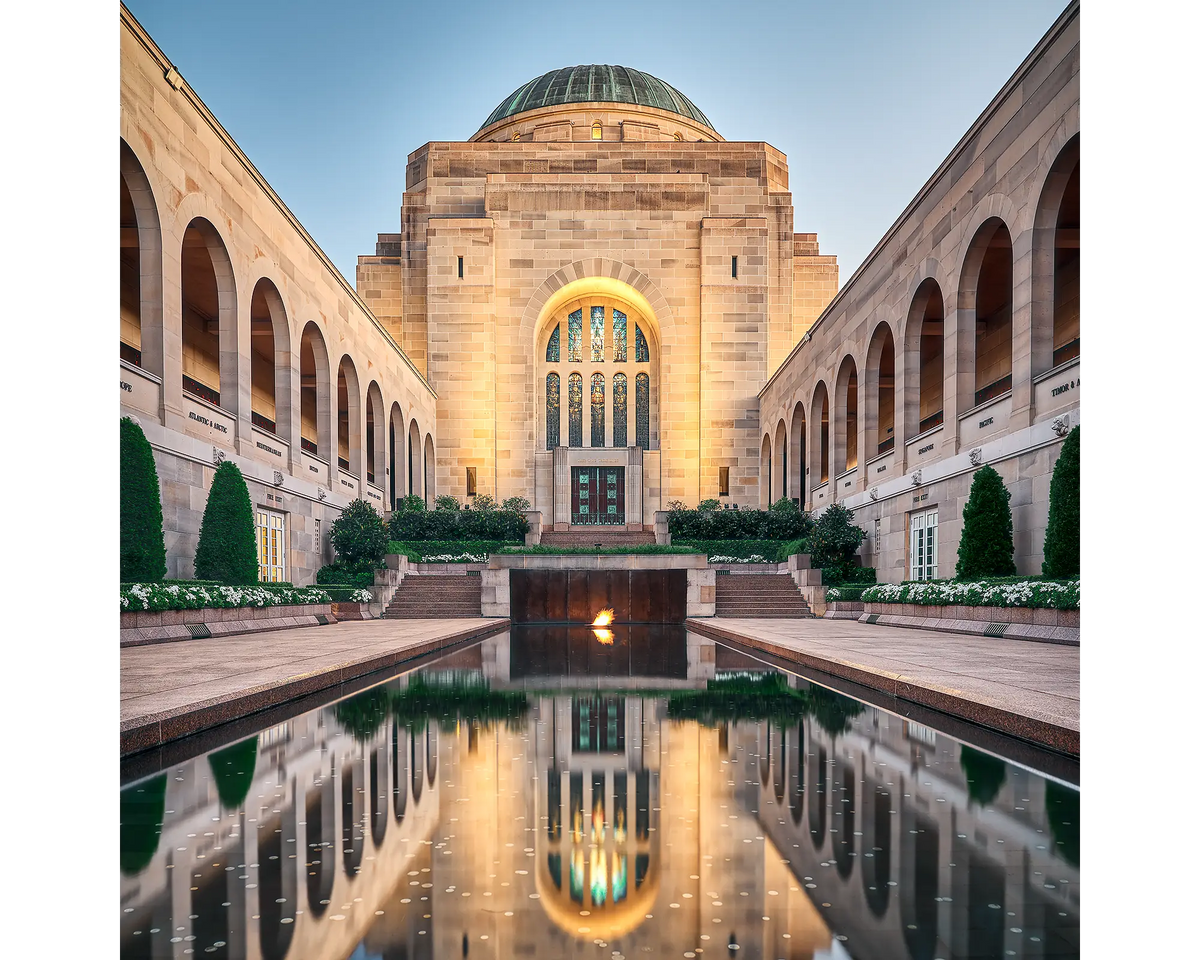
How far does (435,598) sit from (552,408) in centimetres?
1742

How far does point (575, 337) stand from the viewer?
37.4m

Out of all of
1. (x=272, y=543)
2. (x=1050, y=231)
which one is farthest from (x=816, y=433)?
(x=272, y=543)

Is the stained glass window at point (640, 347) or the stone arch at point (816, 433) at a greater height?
the stained glass window at point (640, 347)

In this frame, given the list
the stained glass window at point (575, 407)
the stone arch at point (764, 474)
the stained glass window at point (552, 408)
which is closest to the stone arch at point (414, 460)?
the stained glass window at point (552, 408)

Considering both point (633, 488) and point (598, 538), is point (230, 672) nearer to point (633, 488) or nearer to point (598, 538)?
point (598, 538)

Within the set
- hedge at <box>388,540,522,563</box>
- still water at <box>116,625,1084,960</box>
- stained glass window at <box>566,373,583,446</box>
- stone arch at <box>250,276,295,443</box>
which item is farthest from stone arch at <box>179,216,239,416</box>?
stained glass window at <box>566,373,583,446</box>

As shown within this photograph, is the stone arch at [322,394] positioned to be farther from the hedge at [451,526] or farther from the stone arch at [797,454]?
the stone arch at [797,454]

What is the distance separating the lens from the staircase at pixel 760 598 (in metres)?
20.2

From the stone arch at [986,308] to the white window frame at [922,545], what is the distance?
9.40ft

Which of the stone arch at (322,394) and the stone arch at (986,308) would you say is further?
the stone arch at (322,394)
